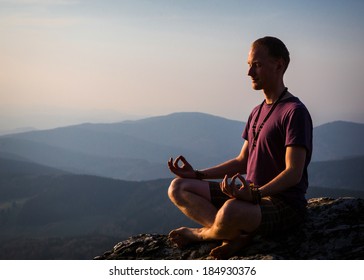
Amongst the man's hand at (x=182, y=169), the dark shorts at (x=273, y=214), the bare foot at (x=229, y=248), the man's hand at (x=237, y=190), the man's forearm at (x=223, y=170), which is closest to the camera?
the man's hand at (x=237, y=190)

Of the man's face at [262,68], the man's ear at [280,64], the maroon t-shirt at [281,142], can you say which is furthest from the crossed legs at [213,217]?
the man's ear at [280,64]

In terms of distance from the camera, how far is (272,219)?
5793 mm

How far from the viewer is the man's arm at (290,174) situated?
216 inches

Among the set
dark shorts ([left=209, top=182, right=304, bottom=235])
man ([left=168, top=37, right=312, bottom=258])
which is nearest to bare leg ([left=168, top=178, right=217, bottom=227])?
man ([left=168, top=37, right=312, bottom=258])

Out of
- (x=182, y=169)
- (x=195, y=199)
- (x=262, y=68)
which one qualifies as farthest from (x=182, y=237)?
(x=262, y=68)

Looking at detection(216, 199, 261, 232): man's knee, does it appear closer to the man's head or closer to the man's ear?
the man's head

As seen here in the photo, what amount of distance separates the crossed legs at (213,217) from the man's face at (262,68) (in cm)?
148

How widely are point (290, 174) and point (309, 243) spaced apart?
116cm

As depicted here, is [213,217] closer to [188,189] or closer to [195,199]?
[195,199]

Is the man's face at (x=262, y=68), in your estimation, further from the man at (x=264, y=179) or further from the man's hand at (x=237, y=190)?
the man's hand at (x=237, y=190)

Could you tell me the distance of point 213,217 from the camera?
6.11 meters

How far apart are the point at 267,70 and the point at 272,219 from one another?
1.77 meters

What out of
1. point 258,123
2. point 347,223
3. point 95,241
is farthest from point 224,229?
point 95,241

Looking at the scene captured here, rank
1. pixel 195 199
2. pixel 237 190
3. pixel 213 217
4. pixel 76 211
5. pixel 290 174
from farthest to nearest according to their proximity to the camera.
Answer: pixel 76 211 → pixel 195 199 → pixel 213 217 → pixel 290 174 → pixel 237 190
